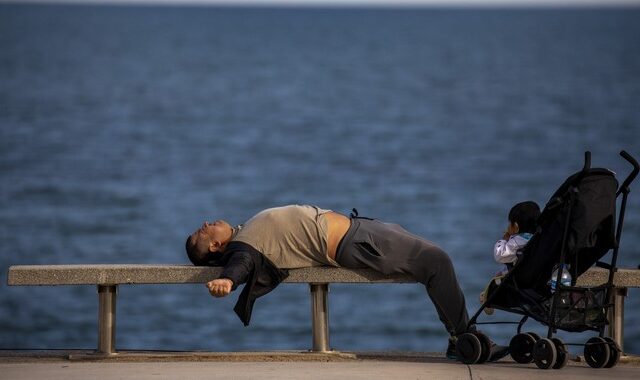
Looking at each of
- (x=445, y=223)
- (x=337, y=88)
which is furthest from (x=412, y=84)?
(x=445, y=223)

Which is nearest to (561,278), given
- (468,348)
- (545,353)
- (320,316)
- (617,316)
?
(545,353)

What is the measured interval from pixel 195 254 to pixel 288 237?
0.56 m

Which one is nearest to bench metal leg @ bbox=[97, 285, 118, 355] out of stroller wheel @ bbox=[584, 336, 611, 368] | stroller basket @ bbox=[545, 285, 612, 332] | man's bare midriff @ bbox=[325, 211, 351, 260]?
man's bare midriff @ bbox=[325, 211, 351, 260]

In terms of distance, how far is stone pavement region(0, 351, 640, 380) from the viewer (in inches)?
317

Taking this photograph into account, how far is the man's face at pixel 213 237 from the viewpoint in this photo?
8.72 metres

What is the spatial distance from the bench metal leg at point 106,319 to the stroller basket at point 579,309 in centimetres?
251

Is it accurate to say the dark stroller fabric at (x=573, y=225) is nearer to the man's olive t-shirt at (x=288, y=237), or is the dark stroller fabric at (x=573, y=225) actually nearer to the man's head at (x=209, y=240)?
the man's olive t-shirt at (x=288, y=237)

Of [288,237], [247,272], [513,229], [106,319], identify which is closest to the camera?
[247,272]

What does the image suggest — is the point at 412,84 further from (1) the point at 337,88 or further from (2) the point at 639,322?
(2) the point at 639,322

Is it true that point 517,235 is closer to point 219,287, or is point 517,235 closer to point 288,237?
point 288,237

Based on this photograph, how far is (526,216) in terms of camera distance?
8.44 meters

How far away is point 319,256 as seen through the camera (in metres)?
8.70

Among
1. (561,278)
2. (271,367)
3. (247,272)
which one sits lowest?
(271,367)

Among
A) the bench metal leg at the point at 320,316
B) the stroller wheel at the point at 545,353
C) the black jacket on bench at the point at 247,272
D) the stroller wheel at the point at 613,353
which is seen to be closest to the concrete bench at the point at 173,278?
the bench metal leg at the point at 320,316
